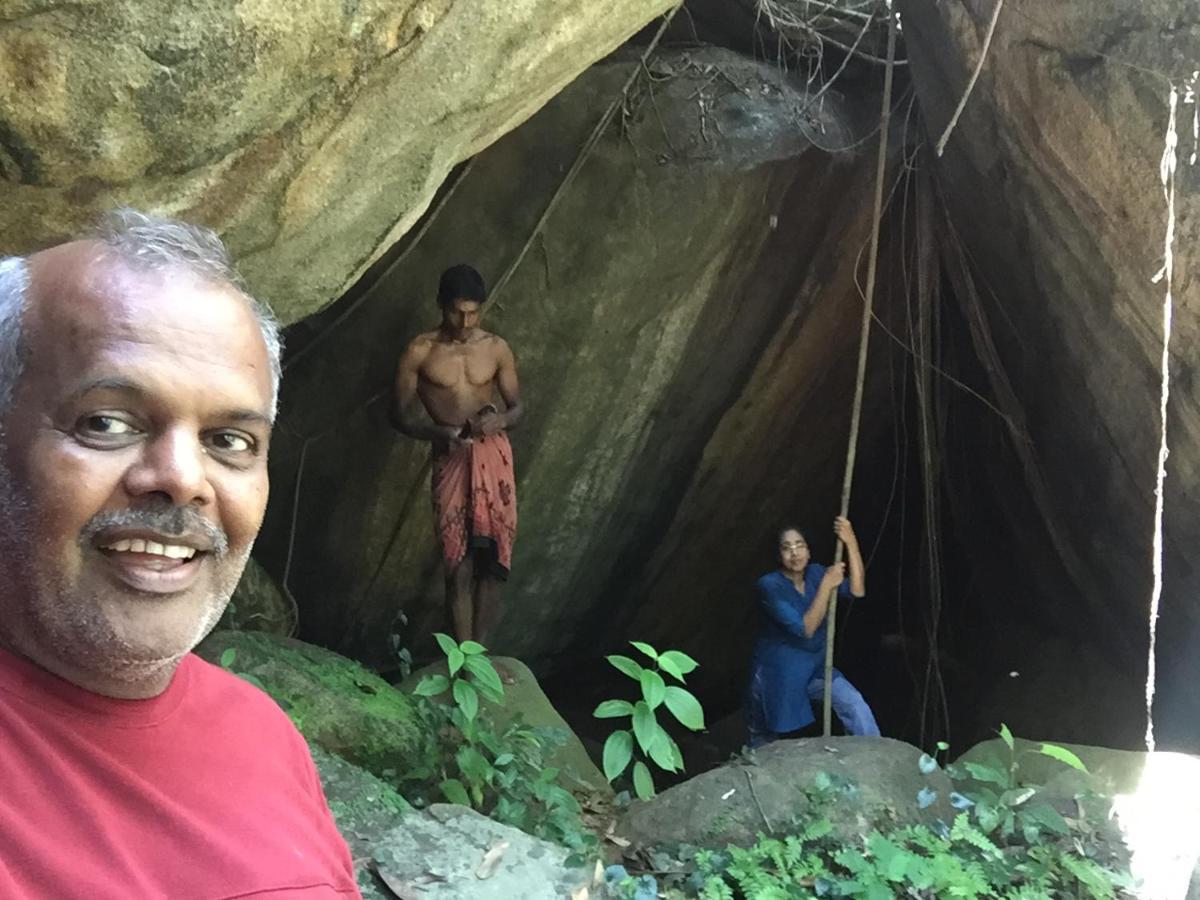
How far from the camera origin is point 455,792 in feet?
8.70

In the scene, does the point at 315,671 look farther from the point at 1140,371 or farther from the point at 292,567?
the point at 1140,371

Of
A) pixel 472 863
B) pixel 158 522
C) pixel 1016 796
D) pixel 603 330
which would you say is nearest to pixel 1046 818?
pixel 1016 796

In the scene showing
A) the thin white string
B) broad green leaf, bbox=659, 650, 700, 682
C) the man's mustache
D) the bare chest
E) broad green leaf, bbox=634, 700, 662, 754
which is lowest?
broad green leaf, bbox=634, 700, 662, 754

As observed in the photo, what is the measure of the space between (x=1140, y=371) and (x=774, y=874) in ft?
8.25

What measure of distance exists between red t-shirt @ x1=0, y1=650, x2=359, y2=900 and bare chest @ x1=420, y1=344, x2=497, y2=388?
3.08 m

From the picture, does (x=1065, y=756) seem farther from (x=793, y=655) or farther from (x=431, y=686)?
(x=431, y=686)

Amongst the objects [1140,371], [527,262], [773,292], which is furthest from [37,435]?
[773,292]

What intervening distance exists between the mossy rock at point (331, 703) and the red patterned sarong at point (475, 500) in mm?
860

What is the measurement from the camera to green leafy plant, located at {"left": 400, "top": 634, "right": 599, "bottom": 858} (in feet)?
8.66

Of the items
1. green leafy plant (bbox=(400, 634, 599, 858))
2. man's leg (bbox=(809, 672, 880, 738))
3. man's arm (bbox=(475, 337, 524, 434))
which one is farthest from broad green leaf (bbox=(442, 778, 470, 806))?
man's leg (bbox=(809, 672, 880, 738))

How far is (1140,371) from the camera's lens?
3.58 m

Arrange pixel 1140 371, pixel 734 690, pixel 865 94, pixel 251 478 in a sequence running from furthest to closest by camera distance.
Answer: pixel 734 690 < pixel 865 94 < pixel 1140 371 < pixel 251 478

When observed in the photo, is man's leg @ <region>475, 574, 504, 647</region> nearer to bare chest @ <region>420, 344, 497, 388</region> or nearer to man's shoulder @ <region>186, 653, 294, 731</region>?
bare chest @ <region>420, 344, 497, 388</region>

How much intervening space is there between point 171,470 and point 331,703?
2.32 m
